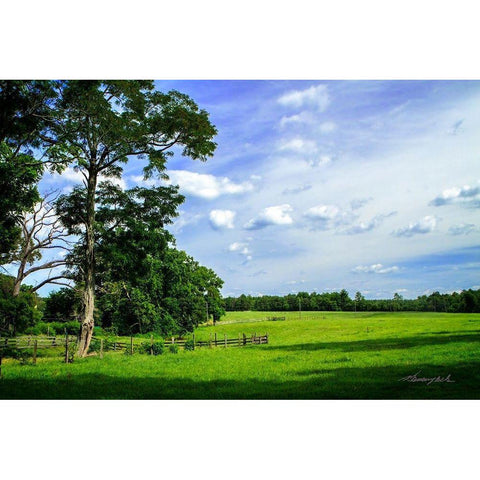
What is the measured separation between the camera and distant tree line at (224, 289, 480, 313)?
9.27 metres

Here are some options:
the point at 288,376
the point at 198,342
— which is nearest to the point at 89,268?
the point at 288,376

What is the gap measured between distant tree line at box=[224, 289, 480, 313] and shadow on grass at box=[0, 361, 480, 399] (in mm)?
2111

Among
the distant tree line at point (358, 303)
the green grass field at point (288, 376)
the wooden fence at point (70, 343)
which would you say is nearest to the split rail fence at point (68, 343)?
the wooden fence at point (70, 343)

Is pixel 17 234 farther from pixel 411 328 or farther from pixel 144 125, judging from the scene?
pixel 411 328

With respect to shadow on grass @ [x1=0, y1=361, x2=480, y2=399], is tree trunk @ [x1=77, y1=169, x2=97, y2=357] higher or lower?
higher

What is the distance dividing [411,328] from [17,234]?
12.7 m

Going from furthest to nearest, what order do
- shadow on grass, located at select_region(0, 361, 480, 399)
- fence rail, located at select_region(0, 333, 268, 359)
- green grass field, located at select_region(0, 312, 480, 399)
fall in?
fence rail, located at select_region(0, 333, 268, 359) < green grass field, located at select_region(0, 312, 480, 399) < shadow on grass, located at select_region(0, 361, 480, 399)

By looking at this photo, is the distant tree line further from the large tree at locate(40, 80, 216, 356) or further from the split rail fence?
the large tree at locate(40, 80, 216, 356)

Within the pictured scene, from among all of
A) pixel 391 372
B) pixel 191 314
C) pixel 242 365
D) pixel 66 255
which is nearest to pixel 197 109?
pixel 66 255

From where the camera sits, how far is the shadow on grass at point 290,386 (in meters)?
6.44

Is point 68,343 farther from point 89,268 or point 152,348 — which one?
point 152,348

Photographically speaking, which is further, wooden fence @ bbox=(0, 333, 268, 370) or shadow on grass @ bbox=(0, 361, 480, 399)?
wooden fence @ bbox=(0, 333, 268, 370)

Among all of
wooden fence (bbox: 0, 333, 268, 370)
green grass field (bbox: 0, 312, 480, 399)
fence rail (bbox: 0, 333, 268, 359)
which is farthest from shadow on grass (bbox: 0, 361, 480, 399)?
fence rail (bbox: 0, 333, 268, 359)

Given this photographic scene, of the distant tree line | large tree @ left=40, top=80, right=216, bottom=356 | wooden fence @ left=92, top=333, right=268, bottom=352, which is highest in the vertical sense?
large tree @ left=40, top=80, right=216, bottom=356
